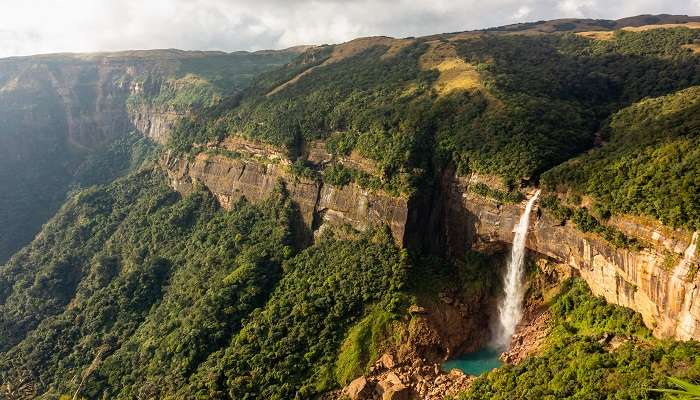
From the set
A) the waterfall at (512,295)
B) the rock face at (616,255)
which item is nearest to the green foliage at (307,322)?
the rock face at (616,255)

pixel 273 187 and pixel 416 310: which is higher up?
pixel 273 187

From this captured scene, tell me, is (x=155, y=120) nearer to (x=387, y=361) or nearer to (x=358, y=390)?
(x=387, y=361)

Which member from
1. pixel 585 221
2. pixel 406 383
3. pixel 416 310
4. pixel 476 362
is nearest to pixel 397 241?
pixel 416 310

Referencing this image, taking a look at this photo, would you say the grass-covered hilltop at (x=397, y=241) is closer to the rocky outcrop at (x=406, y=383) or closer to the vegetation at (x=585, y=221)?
the vegetation at (x=585, y=221)

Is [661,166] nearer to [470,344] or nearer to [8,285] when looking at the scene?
[470,344]

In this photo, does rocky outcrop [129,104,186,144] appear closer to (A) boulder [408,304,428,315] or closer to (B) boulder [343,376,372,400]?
(A) boulder [408,304,428,315]

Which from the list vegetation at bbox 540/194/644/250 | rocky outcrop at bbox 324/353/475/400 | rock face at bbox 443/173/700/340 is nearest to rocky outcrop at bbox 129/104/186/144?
rock face at bbox 443/173/700/340

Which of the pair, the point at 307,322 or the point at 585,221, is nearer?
the point at 585,221
